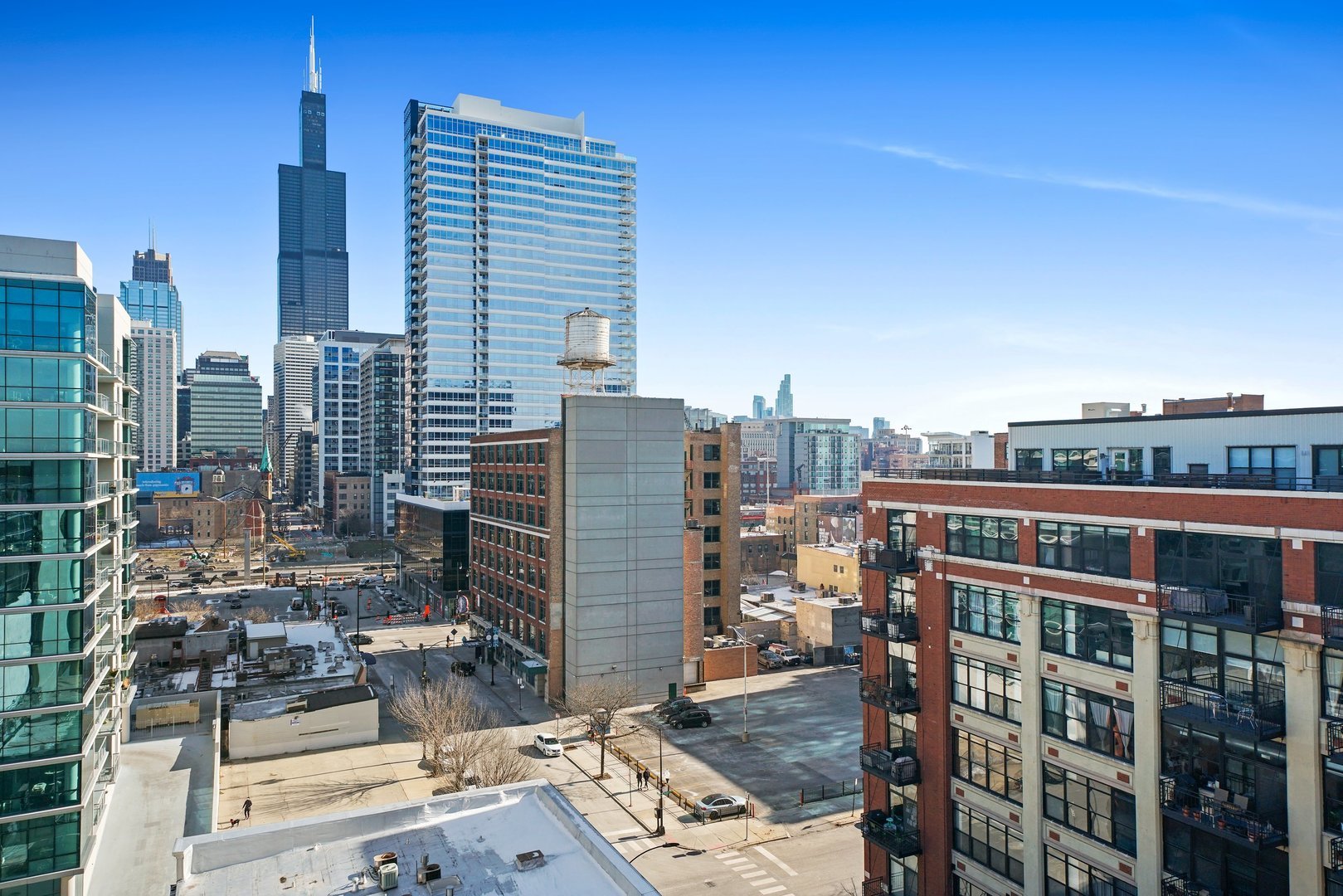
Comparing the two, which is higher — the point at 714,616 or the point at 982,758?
the point at 982,758

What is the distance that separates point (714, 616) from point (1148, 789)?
57180 millimetres

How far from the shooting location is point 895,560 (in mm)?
32688

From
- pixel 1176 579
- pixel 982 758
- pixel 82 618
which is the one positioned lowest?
pixel 982 758

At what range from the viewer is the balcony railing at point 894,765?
31703 mm

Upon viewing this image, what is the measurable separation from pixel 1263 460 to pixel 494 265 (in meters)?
157

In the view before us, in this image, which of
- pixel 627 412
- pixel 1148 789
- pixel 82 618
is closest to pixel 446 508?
pixel 627 412

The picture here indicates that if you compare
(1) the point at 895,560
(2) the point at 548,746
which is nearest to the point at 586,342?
(2) the point at 548,746

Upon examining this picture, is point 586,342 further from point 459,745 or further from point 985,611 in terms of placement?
point 985,611

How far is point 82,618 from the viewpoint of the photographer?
109 feet

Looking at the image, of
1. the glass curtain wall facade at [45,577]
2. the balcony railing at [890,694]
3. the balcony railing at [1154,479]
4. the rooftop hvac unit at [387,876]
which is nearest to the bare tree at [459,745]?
the glass curtain wall facade at [45,577]

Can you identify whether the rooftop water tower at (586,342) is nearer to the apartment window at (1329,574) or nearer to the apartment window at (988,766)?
the apartment window at (988,766)

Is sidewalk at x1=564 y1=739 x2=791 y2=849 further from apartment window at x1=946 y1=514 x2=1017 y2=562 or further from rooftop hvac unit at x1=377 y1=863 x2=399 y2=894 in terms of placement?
rooftop hvac unit at x1=377 y1=863 x2=399 y2=894

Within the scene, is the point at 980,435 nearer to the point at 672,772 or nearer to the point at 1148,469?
the point at 1148,469

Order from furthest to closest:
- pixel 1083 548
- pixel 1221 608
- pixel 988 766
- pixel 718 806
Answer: pixel 718 806, pixel 988 766, pixel 1083 548, pixel 1221 608
